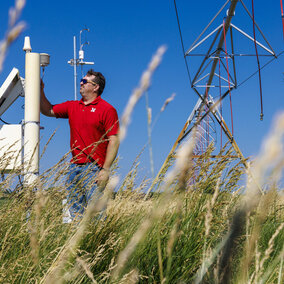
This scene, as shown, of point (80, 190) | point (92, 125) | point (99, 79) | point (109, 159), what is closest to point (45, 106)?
point (99, 79)

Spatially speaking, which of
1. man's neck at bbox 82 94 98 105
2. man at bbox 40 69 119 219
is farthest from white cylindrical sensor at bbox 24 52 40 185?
man's neck at bbox 82 94 98 105

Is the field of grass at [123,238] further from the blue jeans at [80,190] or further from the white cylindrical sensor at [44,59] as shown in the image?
the white cylindrical sensor at [44,59]

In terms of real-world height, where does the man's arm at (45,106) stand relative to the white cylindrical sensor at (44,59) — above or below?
below

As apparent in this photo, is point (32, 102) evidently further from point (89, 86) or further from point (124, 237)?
point (124, 237)

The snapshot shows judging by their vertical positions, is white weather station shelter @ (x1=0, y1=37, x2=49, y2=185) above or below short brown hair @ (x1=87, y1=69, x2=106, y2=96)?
below

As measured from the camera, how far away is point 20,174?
9.56 ft

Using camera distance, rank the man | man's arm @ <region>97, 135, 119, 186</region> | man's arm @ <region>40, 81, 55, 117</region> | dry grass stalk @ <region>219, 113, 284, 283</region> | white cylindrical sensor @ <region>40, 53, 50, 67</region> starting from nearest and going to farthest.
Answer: dry grass stalk @ <region>219, 113, 284, 283</region>, man's arm @ <region>97, 135, 119, 186</region>, the man, white cylindrical sensor @ <region>40, 53, 50, 67</region>, man's arm @ <region>40, 81, 55, 117</region>

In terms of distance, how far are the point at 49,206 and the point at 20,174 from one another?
35 cm

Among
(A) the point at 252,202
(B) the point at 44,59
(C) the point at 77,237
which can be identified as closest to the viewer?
(A) the point at 252,202

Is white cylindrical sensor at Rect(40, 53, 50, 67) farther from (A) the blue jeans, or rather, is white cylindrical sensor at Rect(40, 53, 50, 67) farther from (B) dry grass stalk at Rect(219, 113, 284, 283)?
(B) dry grass stalk at Rect(219, 113, 284, 283)

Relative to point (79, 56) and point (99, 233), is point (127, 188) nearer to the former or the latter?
point (99, 233)

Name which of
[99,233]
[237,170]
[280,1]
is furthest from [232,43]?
[99,233]

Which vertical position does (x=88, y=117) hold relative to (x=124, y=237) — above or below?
above

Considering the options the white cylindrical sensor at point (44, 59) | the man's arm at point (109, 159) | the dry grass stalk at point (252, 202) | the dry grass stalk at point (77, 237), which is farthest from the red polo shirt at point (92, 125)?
the dry grass stalk at point (252, 202)
